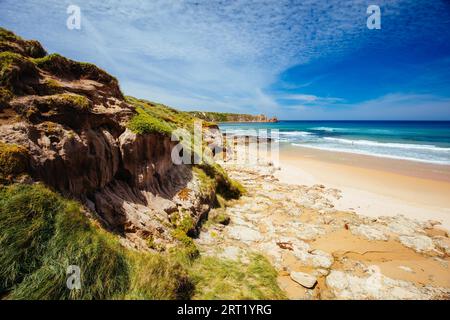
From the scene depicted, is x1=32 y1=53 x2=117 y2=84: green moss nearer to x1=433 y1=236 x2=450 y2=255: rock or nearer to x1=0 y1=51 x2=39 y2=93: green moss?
x1=0 y1=51 x2=39 y2=93: green moss

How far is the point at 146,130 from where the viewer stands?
7.49 m

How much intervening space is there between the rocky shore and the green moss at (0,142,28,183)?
4912 mm

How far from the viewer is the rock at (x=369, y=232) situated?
8.25 metres

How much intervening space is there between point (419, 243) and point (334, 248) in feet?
11.0

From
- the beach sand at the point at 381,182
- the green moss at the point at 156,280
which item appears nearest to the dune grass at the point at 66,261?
the green moss at the point at 156,280

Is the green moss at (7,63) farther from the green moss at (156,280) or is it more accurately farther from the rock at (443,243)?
the rock at (443,243)

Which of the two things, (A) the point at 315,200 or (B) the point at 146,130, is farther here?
(A) the point at 315,200

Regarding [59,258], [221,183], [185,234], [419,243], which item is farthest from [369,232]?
[59,258]

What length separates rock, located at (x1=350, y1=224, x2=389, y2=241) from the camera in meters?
8.25

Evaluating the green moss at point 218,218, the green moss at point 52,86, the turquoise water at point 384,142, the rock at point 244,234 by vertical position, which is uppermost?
the green moss at point 52,86

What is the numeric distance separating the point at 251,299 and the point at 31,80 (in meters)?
7.47

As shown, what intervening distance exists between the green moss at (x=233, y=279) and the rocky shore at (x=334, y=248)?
451 mm
